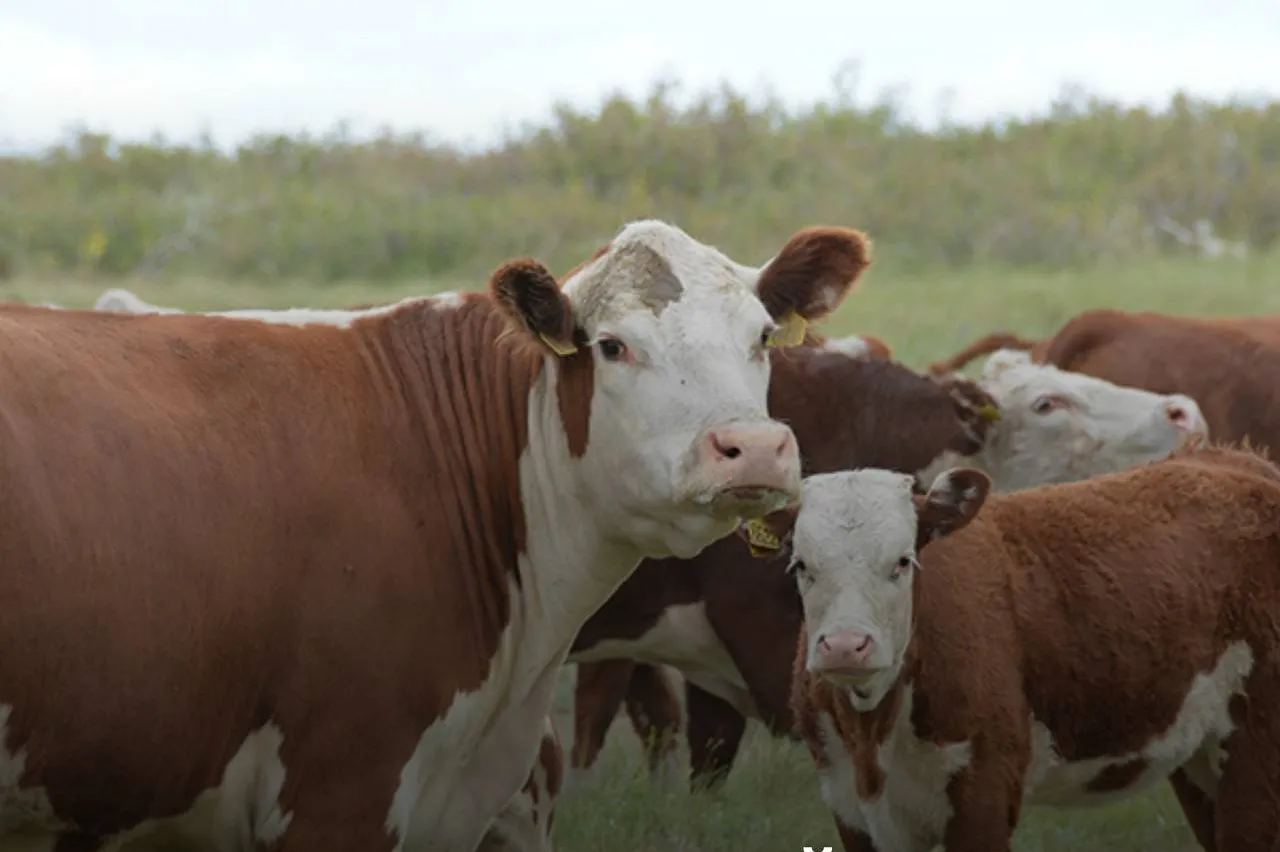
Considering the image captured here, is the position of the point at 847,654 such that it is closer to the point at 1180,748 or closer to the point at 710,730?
the point at 1180,748

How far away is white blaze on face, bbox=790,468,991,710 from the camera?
5.50 m

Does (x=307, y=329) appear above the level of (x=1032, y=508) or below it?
above

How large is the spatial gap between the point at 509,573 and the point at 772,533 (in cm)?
85

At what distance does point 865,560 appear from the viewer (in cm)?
571

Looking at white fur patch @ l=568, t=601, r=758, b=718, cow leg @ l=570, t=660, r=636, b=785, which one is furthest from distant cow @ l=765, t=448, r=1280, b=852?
cow leg @ l=570, t=660, r=636, b=785

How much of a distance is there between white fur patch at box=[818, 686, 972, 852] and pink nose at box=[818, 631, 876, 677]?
1.39ft

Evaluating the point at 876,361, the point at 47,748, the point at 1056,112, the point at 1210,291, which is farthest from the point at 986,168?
the point at 47,748

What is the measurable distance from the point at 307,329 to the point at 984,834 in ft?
7.25

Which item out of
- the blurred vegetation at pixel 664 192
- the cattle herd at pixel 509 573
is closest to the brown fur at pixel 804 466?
the cattle herd at pixel 509 573

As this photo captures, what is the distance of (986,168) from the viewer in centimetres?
2720

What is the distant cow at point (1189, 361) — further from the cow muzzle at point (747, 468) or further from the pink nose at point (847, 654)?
the cow muzzle at point (747, 468)

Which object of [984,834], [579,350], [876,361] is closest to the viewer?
[579,350]

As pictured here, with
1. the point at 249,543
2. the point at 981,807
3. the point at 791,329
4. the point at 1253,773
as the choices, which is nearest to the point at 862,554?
the point at 791,329

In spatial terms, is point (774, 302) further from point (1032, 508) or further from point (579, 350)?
point (1032, 508)
